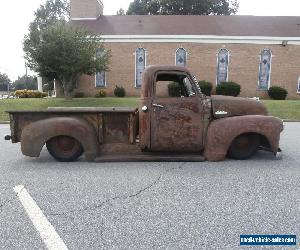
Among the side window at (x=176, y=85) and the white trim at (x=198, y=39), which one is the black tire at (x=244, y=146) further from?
the white trim at (x=198, y=39)

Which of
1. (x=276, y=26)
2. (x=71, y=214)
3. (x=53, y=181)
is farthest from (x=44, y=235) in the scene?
(x=276, y=26)

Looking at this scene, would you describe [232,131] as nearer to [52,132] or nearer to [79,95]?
[52,132]

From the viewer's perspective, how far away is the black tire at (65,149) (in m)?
5.68

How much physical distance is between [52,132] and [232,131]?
3754 millimetres

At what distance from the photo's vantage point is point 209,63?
2803cm

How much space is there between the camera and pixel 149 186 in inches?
169

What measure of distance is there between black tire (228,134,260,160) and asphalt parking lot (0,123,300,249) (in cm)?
24

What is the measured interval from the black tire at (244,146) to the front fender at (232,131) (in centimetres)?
27

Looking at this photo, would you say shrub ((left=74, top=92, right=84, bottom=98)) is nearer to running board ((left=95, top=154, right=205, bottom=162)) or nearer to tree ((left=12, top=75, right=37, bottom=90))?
running board ((left=95, top=154, right=205, bottom=162))

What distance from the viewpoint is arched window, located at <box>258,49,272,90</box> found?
A: 1101 inches

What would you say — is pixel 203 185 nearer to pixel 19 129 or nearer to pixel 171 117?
pixel 171 117

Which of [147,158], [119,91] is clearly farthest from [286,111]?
[119,91]

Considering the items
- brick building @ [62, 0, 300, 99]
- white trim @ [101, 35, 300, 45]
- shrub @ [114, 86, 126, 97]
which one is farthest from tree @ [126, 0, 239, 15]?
shrub @ [114, 86, 126, 97]

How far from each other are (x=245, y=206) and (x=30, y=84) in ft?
298
